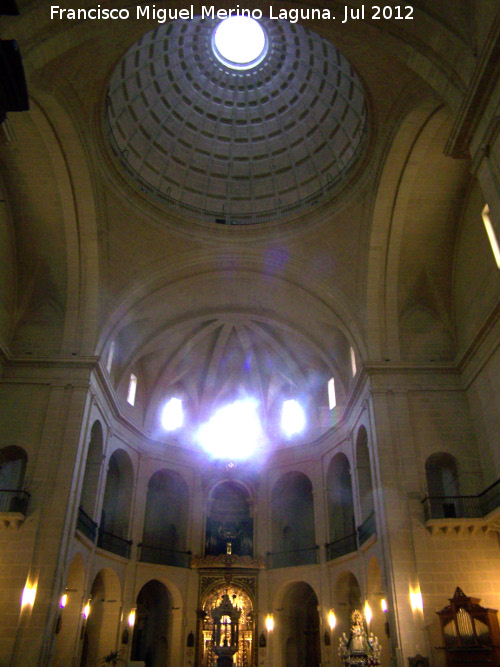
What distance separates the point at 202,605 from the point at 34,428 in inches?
480

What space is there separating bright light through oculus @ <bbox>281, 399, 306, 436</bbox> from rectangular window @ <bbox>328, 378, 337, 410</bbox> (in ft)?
7.52

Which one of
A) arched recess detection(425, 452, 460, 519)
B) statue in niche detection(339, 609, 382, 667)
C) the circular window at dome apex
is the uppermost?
the circular window at dome apex

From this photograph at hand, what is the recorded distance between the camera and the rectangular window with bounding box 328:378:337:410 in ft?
81.6

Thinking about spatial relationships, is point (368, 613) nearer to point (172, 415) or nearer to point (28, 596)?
point (28, 596)

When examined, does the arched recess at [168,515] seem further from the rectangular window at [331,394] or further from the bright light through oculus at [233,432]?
the rectangular window at [331,394]

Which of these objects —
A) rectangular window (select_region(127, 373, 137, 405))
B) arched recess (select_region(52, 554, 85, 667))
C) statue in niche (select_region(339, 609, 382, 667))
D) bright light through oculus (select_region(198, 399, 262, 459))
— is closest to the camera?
statue in niche (select_region(339, 609, 382, 667))

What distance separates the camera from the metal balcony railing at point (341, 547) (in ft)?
68.8

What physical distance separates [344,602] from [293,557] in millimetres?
3213

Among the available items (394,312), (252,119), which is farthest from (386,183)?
(252,119)

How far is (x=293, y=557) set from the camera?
24672 mm

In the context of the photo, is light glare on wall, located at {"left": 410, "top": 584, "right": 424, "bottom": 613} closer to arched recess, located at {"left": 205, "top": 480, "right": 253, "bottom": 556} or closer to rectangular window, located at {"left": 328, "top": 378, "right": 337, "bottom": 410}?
rectangular window, located at {"left": 328, "top": 378, "right": 337, "bottom": 410}

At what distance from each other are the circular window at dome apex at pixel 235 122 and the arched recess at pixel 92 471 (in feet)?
30.4

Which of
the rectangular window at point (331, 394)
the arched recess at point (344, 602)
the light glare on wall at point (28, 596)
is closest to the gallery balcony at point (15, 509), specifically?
the light glare on wall at point (28, 596)

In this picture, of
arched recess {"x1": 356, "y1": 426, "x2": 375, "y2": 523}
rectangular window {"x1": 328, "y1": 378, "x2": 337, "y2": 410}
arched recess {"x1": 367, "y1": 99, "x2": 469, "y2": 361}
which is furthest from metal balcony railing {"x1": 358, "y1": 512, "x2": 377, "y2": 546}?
rectangular window {"x1": 328, "y1": 378, "x2": 337, "y2": 410}
